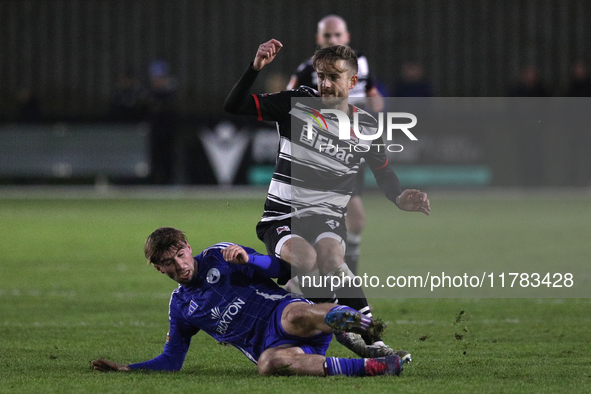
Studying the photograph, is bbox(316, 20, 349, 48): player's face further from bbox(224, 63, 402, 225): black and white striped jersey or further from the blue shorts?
the blue shorts

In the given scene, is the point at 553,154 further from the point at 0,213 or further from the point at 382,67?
the point at 0,213

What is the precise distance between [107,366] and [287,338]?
105 centimetres

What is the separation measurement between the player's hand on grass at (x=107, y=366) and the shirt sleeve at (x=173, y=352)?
0.15 feet

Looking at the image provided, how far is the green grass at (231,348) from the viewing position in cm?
527

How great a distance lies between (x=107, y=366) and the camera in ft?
18.0

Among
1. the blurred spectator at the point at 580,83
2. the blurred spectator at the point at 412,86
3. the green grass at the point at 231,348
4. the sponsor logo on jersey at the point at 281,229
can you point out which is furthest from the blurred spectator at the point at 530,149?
the sponsor logo on jersey at the point at 281,229

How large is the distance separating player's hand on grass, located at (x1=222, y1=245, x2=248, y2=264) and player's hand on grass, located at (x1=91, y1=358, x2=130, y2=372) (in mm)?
944

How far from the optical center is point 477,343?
260 inches

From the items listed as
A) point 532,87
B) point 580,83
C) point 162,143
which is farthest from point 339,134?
point 532,87

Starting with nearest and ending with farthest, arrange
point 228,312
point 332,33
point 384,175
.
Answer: point 228,312 → point 384,175 → point 332,33

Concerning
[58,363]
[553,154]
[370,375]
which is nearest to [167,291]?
[58,363]

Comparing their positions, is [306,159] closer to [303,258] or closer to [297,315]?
[303,258]

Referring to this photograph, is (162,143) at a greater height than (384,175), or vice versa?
(162,143)

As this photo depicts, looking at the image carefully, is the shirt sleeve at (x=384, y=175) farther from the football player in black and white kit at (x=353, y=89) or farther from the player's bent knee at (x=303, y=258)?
the football player in black and white kit at (x=353, y=89)
